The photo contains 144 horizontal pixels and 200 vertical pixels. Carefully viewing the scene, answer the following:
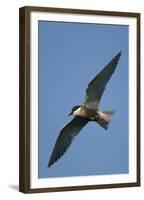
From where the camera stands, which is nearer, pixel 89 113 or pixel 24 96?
pixel 24 96

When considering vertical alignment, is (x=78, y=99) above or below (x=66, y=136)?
above

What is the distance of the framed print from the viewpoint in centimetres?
251

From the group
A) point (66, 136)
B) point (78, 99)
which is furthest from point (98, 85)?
point (66, 136)

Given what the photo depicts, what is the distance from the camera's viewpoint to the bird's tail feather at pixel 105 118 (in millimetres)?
2629

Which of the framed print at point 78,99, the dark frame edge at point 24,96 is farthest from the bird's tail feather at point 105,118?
the dark frame edge at point 24,96

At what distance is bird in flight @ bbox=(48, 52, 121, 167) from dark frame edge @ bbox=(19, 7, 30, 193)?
0.29 feet

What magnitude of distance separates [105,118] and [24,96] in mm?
299

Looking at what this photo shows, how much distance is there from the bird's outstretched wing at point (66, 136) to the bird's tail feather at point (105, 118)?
0.06 meters

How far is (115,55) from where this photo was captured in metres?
2.65

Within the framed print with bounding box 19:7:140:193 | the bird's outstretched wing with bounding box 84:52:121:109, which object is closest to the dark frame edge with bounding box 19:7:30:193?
the framed print with bounding box 19:7:140:193

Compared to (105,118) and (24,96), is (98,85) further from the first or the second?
(24,96)

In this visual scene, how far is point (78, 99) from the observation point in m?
2.59

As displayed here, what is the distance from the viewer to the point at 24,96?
2.50 meters
